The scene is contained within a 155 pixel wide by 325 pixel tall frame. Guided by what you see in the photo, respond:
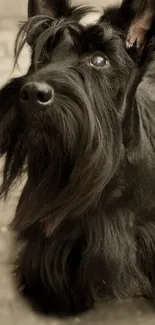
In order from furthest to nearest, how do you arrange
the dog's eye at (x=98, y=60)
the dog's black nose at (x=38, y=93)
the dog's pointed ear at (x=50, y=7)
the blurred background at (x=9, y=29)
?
the blurred background at (x=9, y=29) → the dog's pointed ear at (x=50, y=7) → the dog's eye at (x=98, y=60) → the dog's black nose at (x=38, y=93)

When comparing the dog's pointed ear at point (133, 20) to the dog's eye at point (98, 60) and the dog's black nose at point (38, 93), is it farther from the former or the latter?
the dog's black nose at point (38, 93)

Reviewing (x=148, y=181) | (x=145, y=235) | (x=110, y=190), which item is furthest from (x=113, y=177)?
(x=145, y=235)

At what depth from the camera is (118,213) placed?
4.75 ft

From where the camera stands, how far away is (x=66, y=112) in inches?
44.1

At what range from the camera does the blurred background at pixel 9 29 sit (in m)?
2.78

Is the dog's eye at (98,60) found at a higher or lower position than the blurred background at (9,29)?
higher

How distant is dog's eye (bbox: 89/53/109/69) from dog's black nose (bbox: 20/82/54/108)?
0.17 m

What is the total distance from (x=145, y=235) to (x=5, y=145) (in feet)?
1.72

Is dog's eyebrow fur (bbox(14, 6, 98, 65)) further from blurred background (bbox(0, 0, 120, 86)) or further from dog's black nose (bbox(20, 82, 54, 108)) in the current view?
blurred background (bbox(0, 0, 120, 86))

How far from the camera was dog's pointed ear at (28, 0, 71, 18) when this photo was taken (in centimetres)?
139

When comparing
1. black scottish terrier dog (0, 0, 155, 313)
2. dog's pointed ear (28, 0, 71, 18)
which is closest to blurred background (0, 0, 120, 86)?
dog's pointed ear (28, 0, 71, 18)

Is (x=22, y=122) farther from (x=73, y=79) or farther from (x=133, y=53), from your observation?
(x=133, y=53)

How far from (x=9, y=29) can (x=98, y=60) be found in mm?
2111

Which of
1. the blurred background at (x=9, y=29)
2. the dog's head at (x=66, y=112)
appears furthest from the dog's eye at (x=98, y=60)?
the blurred background at (x=9, y=29)
